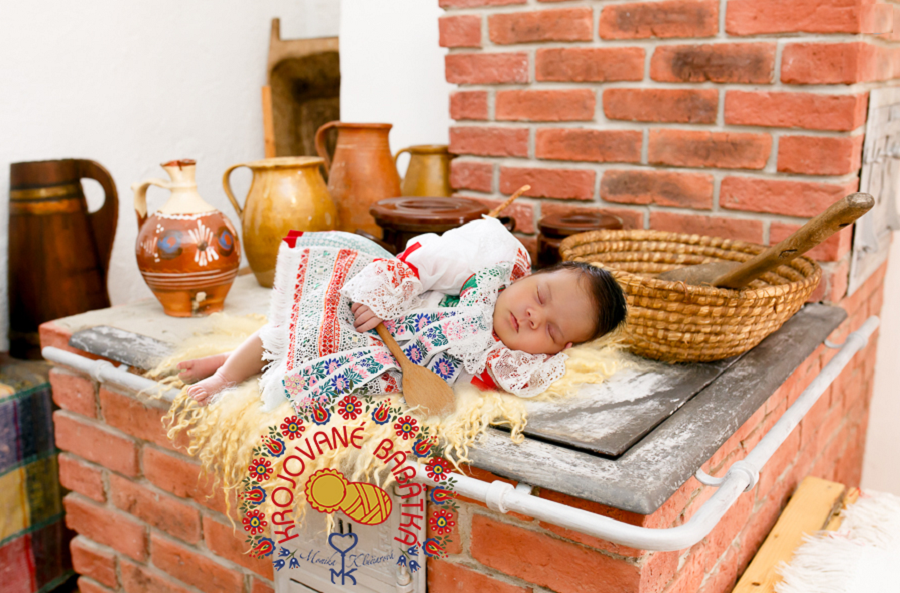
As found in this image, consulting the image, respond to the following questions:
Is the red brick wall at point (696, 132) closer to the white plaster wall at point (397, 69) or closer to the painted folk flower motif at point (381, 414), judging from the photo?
the painted folk flower motif at point (381, 414)

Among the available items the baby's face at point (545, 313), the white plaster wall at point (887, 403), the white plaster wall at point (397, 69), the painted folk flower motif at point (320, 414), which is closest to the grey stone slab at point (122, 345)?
the painted folk flower motif at point (320, 414)

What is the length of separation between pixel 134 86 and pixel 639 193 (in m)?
1.54

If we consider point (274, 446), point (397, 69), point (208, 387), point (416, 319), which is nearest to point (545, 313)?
point (416, 319)

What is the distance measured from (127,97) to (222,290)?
1.03 m

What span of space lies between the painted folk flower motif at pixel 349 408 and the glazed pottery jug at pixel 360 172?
0.74m

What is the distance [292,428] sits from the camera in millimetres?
902

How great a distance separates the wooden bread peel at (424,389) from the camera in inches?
34.8

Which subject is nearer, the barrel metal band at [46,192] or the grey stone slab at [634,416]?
the grey stone slab at [634,416]

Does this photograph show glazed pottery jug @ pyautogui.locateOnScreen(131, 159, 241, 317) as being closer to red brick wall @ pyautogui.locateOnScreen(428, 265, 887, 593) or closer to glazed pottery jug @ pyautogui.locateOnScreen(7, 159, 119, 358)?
glazed pottery jug @ pyautogui.locateOnScreen(7, 159, 119, 358)

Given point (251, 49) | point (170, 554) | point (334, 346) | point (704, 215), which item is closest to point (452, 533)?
point (334, 346)

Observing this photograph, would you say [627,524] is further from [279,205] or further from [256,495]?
[279,205]

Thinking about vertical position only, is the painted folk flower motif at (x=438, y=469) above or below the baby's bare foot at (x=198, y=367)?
below

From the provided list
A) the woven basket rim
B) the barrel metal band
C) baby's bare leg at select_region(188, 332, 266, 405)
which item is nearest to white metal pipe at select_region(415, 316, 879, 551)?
the woven basket rim

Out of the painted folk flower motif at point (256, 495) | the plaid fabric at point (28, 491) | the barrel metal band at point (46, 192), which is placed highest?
the barrel metal band at point (46, 192)
